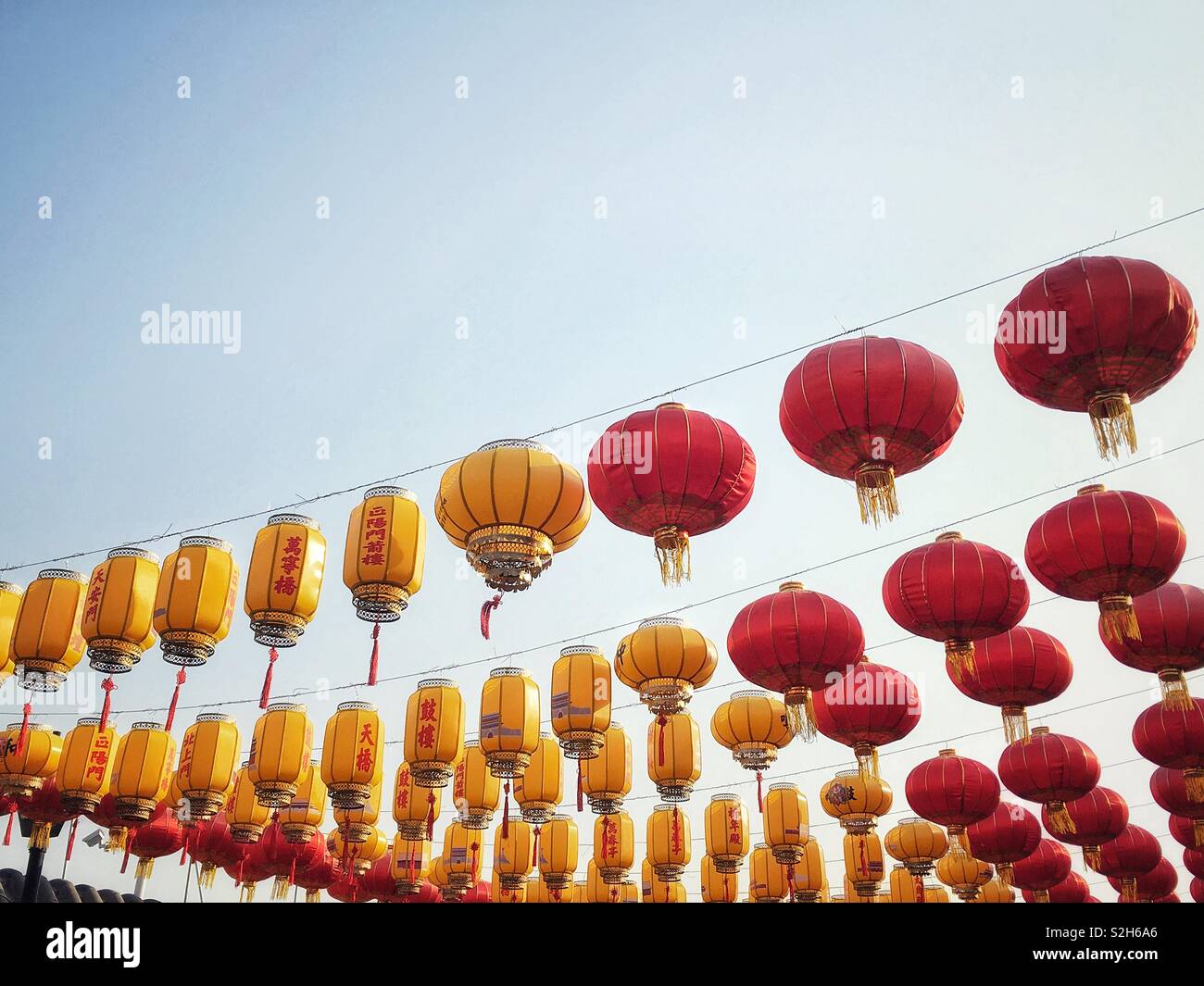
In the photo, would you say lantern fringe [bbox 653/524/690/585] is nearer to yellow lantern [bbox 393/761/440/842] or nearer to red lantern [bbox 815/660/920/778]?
red lantern [bbox 815/660/920/778]

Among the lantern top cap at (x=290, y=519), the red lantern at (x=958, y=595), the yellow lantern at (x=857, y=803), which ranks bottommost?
the yellow lantern at (x=857, y=803)

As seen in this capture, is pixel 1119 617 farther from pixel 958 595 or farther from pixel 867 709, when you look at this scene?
pixel 867 709

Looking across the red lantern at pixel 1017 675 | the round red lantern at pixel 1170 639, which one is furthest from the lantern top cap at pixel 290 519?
the round red lantern at pixel 1170 639

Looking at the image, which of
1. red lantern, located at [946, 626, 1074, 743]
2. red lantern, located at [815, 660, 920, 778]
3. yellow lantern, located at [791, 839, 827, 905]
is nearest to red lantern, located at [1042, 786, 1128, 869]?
red lantern, located at [946, 626, 1074, 743]

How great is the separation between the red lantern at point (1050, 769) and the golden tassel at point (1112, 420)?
17.4 feet

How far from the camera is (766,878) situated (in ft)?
53.5

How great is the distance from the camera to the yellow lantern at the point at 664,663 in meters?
9.48

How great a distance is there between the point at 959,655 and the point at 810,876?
998cm

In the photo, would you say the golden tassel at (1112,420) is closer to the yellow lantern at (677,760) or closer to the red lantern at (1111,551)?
the red lantern at (1111,551)

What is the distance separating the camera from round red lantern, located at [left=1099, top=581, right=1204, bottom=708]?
8.03 metres

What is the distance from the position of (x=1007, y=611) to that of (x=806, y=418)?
2.81m

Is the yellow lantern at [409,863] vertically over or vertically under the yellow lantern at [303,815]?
under
